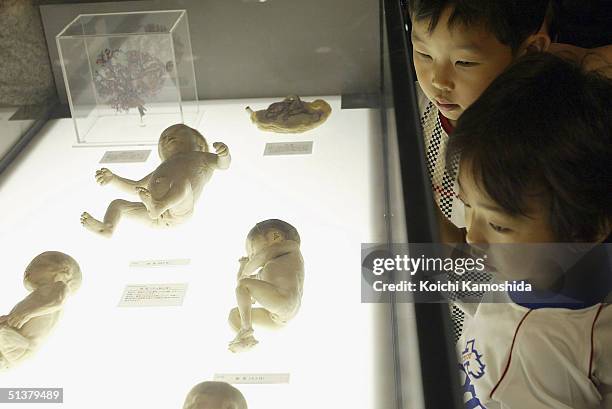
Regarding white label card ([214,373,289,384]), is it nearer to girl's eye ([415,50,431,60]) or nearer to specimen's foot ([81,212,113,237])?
specimen's foot ([81,212,113,237])

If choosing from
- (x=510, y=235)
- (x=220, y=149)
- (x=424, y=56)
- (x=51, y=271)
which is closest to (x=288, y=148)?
(x=220, y=149)

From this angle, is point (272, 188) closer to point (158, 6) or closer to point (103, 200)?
point (103, 200)

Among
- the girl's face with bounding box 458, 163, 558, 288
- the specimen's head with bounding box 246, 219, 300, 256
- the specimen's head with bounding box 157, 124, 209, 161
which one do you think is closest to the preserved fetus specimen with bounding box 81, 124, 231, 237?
the specimen's head with bounding box 157, 124, 209, 161

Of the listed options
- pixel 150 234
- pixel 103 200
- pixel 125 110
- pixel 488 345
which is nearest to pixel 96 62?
pixel 125 110

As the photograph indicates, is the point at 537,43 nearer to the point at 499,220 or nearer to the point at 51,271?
the point at 499,220

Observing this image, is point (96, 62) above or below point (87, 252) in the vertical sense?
above

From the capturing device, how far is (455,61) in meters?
0.83

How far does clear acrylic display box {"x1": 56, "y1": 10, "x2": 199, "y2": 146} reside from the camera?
6.41 feet

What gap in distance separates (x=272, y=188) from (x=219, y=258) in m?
0.29

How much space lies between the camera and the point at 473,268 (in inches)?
28.9

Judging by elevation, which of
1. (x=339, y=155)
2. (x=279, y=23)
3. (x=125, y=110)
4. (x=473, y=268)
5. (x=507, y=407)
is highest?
(x=279, y=23)

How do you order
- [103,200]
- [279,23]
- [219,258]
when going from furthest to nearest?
[279,23]
[103,200]
[219,258]

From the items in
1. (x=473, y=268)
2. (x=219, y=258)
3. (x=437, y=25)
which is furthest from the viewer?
(x=219, y=258)

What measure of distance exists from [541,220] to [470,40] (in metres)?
0.25
